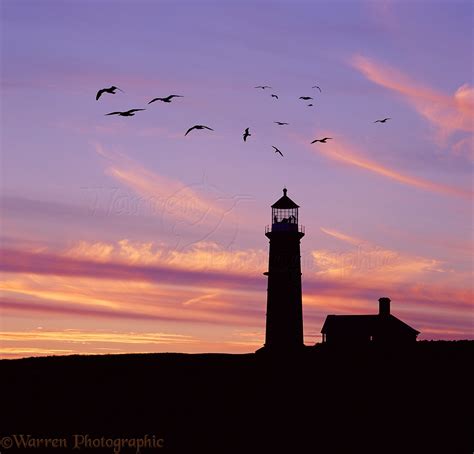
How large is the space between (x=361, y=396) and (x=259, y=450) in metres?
8.58

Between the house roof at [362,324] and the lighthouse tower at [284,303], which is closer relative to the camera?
the lighthouse tower at [284,303]

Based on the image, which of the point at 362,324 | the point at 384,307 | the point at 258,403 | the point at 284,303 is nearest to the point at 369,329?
the point at 362,324

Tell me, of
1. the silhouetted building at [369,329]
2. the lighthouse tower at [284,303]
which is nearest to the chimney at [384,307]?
the silhouetted building at [369,329]

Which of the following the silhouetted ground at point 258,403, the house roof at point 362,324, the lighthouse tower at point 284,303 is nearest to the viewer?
the silhouetted ground at point 258,403

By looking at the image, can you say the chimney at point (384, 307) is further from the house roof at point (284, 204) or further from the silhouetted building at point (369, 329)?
the house roof at point (284, 204)

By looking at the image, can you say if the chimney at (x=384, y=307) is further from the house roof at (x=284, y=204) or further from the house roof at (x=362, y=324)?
the house roof at (x=284, y=204)

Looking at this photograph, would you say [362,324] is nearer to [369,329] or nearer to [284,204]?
[369,329]

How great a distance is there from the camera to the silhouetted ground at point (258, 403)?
30.0 m

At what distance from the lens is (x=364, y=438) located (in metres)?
30.1

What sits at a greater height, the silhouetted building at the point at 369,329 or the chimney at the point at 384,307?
the chimney at the point at 384,307

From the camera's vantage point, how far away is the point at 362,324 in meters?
64.1

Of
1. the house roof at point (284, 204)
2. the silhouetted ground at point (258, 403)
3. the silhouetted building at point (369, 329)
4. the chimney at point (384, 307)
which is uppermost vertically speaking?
the house roof at point (284, 204)

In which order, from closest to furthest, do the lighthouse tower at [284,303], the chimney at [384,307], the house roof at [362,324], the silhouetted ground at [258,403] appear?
1. the silhouetted ground at [258,403]
2. the lighthouse tower at [284,303]
3. the house roof at [362,324]
4. the chimney at [384,307]

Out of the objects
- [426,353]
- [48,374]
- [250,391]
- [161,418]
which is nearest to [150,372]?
[48,374]
